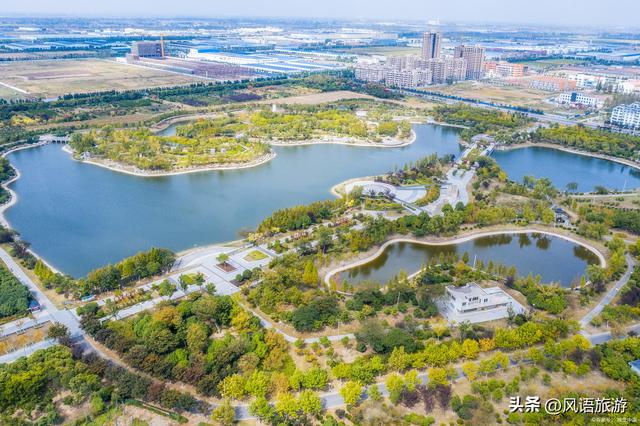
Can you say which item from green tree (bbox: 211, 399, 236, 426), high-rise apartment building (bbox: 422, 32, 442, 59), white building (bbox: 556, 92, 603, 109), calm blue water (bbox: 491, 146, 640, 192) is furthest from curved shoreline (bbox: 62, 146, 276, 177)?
high-rise apartment building (bbox: 422, 32, 442, 59)

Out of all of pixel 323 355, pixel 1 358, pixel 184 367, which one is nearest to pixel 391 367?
pixel 323 355

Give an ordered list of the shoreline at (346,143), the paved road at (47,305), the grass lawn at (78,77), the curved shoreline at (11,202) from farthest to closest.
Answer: the grass lawn at (78,77), the shoreline at (346,143), the curved shoreline at (11,202), the paved road at (47,305)

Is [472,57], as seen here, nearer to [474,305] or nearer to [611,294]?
[611,294]

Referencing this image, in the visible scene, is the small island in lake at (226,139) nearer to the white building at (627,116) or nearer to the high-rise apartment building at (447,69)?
the white building at (627,116)

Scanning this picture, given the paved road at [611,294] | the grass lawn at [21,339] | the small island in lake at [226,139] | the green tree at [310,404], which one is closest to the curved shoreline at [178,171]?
the small island in lake at [226,139]

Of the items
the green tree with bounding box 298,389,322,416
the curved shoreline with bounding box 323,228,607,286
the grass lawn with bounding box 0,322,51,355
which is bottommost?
the curved shoreline with bounding box 323,228,607,286

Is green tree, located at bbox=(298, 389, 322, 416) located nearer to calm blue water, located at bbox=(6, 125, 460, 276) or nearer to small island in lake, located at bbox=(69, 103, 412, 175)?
calm blue water, located at bbox=(6, 125, 460, 276)

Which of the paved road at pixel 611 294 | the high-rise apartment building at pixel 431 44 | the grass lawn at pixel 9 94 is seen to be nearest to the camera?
the paved road at pixel 611 294
